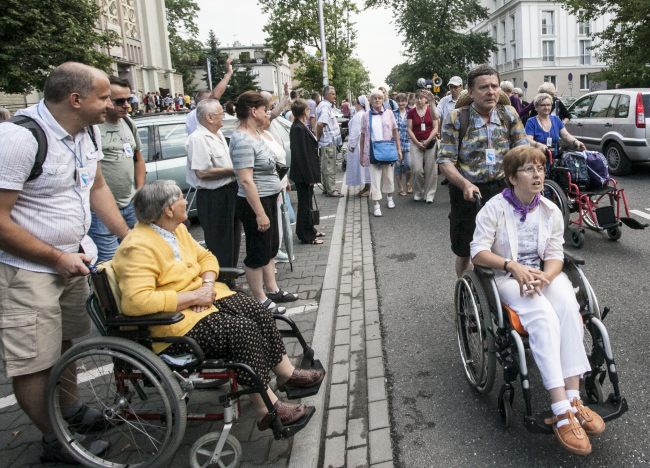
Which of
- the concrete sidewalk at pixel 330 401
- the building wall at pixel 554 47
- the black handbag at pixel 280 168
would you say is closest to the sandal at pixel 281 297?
the concrete sidewalk at pixel 330 401

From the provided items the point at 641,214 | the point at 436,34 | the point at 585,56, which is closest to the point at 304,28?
the point at 436,34

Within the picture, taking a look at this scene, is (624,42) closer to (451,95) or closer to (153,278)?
(451,95)

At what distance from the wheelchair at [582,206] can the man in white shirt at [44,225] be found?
5028 mm

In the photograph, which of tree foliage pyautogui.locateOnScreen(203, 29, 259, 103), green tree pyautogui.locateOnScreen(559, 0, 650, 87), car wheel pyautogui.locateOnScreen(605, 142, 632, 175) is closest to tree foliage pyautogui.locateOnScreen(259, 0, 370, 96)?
tree foliage pyautogui.locateOnScreen(203, 29, 259, 103)

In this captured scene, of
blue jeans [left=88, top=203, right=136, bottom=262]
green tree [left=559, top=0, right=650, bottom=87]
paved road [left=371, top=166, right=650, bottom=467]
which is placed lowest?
paved road [left=371, top=166, right=650, bottom=467]

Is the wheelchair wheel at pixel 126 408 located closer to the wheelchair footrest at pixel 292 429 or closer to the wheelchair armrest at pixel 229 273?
the wheelchair footrest at pixel 292 429

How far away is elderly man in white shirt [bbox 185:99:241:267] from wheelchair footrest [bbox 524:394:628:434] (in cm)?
290

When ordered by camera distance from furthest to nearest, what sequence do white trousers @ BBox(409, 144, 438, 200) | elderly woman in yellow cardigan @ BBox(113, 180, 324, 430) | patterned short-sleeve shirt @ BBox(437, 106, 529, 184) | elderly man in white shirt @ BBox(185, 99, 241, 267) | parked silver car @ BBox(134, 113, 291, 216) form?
white trousers @ BBox(409, 144, 438, 200) → parked silver car @ BBox(134, 113, 291, 216) → elderly man in white shirt @ BBox(185, 99, 241, 267) → patterned short-sleeve shirt @ BBox(437, 106, 529, 184) → elderly woman in yellow cardigan @ BBox(113, 180, 324, 430)

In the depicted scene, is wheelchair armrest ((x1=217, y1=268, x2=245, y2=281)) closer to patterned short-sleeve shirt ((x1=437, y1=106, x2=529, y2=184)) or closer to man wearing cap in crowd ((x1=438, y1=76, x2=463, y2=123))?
patterned short-sleeve shirt ((x1=437, y1=106, x2=529, y2=184))

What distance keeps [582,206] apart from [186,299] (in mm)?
5224

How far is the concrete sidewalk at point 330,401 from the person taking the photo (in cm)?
281

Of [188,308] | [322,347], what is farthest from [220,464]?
[322,347]

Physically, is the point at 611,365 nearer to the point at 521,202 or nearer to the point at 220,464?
the point at 521,202

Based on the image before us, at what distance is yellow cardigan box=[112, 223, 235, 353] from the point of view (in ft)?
8.40
